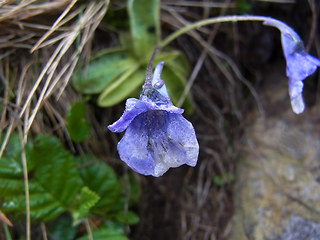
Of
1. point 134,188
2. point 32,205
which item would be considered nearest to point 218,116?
point 134,188

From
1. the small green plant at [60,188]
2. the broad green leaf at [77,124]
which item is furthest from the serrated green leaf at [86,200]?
the broad green leaf at [77,124]

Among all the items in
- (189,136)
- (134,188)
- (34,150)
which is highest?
(189,136)

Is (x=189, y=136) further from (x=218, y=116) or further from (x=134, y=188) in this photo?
(x=218, y=116)

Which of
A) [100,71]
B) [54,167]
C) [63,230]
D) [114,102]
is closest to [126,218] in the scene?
[63,230]

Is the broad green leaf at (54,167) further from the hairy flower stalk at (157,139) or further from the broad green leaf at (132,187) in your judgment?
the hairy flower stalk at (157,139)

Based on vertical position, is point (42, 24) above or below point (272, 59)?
above

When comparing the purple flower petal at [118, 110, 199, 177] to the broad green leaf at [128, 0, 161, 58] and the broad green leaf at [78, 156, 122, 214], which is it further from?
the broad green leaf at [128, 0, 161, 58]

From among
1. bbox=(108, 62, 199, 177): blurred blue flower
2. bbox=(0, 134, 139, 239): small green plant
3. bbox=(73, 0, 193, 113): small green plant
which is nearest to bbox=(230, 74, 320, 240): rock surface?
bbox=(73, 0, 193, 113): small green plant
